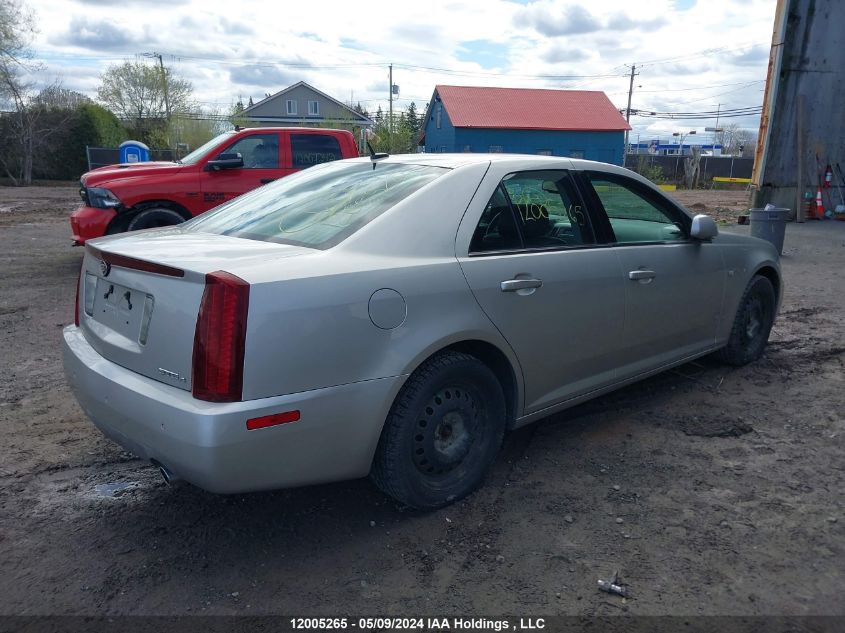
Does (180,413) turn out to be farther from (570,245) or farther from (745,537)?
(745,537)

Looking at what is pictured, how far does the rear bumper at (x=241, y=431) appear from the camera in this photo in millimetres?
2510

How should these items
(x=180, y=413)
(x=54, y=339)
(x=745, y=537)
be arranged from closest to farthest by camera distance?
(x=180, y=413)
(x=745, y=537)
(x=54, y=339)

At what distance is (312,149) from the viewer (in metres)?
9.63

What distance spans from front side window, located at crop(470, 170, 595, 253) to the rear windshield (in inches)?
13.9

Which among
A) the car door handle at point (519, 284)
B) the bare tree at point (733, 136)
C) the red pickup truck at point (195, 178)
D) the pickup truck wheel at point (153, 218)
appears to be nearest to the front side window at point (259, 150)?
the red pickup truck at point (195, 178)

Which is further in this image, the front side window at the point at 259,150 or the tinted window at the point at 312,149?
the tinted window at the point at 312,149

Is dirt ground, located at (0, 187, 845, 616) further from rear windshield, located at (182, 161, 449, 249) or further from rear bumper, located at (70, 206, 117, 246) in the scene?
rear bumper, located at (70, 206, 117, 246)

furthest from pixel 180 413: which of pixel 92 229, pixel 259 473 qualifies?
pixel 92 229

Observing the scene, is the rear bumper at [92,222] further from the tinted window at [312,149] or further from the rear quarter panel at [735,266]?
the rear quarter panel at [735,266]

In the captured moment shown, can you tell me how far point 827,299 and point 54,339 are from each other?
8.05 metres

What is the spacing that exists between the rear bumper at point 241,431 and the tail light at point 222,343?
0.18 feet

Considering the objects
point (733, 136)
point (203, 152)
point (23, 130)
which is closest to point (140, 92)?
point (23, 130)

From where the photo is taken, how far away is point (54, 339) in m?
5.89

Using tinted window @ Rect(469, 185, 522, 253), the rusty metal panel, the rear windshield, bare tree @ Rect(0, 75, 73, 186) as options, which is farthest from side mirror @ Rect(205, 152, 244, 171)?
bare tree @ Rect(0, 75, 73, 186)
